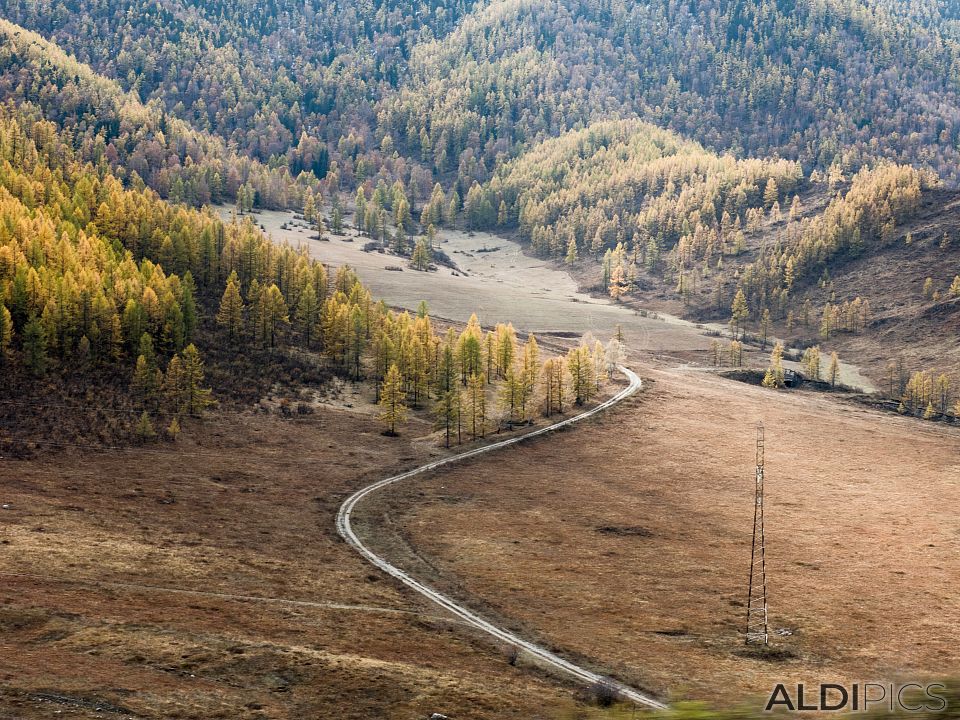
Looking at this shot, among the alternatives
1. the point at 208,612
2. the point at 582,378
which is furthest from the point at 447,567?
the point at 582,378

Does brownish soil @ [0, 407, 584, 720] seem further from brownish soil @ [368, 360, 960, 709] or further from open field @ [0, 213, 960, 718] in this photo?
brownish soil @ [368, 360, 960, 709]

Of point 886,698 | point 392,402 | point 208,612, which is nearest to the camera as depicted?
point 886,698

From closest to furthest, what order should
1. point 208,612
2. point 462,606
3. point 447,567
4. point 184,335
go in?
point 208,612, point 462,606, point 447,567, point 184,335

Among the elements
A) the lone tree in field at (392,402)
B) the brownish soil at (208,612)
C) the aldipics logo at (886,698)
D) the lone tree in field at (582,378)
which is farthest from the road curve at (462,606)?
the aldipics logo at (886,698)

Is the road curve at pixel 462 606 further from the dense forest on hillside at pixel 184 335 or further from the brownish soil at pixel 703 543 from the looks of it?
the dense forest on hillside at pixel 184 335

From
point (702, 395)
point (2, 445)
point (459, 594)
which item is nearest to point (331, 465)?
point (2, 445)

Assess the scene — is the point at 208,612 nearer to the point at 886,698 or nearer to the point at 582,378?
the point at 886,698
